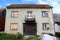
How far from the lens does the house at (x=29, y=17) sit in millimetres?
8219

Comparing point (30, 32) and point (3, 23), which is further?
point (3, 23)

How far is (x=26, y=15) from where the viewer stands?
8.33 meters

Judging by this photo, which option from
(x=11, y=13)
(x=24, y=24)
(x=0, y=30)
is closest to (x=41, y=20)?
(x=24, y=24)

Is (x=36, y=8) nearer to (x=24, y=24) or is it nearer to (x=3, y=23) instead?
(x=24, y=24)

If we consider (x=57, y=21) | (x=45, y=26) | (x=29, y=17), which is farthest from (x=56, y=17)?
(x=29, y=17)

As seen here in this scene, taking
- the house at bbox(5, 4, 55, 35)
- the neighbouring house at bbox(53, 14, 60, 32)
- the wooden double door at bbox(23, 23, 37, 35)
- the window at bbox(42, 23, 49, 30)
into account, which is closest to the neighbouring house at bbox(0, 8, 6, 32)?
the house at bbox(5, 4, 55, 35)

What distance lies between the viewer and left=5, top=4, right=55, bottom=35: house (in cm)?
822

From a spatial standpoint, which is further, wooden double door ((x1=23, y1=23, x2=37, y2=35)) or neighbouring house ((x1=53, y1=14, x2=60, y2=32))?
neighbouring house ((x1=53, y1=14, x2=60, y2=32))

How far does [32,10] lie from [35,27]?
2.79ft

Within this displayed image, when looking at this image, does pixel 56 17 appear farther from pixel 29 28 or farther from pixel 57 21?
pixel 29 28

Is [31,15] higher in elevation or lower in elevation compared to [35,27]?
higher

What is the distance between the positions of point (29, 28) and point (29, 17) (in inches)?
20.7

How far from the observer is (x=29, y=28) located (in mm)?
8195

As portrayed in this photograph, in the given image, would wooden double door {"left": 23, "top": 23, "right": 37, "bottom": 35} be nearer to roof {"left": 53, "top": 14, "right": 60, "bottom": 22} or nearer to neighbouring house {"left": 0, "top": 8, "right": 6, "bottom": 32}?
neighbouring house {"left": 0, "top": 8, "right": 6, "bottom": 32}
